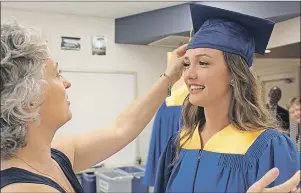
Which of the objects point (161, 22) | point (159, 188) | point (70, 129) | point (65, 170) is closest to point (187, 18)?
point (161, 22)

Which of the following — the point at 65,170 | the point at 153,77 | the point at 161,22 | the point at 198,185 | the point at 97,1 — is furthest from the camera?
the point at 153,77

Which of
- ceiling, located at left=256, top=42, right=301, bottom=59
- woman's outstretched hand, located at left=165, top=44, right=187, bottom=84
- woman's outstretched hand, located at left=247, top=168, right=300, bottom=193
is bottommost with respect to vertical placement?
woman's outstretched hand, located at left=247, top=168, right=300, bottom=193

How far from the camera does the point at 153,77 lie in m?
5.46

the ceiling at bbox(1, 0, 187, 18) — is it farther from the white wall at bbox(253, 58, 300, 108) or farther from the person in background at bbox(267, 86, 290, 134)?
the white wall at bbox(253, 58, 300, 108)

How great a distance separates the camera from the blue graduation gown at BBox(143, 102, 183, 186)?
110 inches

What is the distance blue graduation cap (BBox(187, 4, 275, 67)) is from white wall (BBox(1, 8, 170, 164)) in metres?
3.34

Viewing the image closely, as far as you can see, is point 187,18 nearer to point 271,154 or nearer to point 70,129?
point 70,129

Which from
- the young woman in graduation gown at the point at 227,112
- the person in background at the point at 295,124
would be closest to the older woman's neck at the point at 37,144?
the young woman in graduation gown at the point at 227,112

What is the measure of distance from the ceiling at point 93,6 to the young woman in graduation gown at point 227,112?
2.99m

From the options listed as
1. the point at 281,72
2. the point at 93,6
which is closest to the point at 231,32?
the point at 93,6

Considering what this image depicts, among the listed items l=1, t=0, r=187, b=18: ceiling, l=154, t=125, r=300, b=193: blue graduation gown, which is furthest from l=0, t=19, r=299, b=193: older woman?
l=1, t=0, r=187, b=18: ceiling

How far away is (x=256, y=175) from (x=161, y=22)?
11.9ft

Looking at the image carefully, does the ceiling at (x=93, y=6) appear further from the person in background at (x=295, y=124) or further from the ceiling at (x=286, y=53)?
the person in background at (x=295, y=124)

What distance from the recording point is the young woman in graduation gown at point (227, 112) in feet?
4.49
